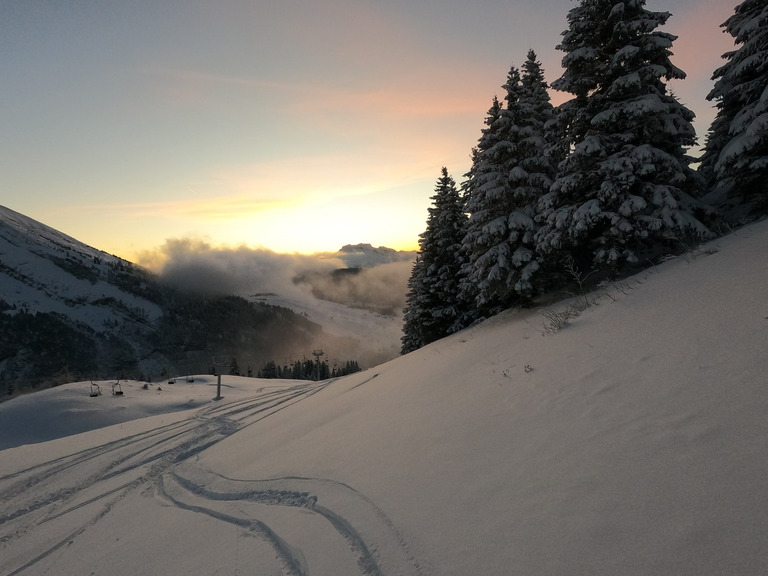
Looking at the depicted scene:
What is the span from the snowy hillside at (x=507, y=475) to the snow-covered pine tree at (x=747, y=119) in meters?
5.18

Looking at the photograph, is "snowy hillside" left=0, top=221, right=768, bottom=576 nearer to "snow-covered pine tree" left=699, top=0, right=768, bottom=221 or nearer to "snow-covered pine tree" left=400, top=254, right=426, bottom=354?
"snow-covered pine tree" left=699, top=0, right=768, bottom=221

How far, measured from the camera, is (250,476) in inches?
258

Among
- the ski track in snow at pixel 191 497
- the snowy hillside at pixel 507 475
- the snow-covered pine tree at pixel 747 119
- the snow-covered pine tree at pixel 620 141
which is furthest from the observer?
the snow-covered pine tree at pixel 620 141

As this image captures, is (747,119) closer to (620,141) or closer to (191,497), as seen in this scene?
(620,141)

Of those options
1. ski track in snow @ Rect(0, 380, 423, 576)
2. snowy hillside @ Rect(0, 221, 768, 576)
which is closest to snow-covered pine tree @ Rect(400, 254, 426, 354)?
ski track in snow @ Rect(0, 380, 423, 576)

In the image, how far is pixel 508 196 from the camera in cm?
1766

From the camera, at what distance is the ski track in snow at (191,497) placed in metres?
3.57

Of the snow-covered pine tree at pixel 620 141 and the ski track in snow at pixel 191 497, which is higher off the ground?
the snow-covered pine tree at pixel 620 141

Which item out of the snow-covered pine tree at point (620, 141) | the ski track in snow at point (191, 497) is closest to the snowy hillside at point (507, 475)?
the ski track in snow at point (191, 497)

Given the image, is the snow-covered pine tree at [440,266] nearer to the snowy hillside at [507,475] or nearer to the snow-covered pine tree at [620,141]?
the snow-covered pine tree at [620,141]

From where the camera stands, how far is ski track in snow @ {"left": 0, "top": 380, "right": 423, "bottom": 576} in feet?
11.7

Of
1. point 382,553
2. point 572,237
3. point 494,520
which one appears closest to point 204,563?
point 382,553

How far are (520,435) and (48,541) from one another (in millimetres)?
7210

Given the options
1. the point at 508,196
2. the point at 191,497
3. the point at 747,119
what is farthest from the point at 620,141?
the point at 191,497
